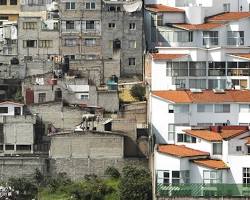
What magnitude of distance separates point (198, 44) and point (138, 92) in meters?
6.16

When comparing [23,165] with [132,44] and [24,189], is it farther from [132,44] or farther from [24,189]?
[132,44]

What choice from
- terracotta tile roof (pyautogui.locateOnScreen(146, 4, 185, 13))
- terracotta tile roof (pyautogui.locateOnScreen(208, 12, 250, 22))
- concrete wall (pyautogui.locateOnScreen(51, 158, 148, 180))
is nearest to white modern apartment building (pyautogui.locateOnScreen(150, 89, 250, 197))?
concrete wall (pyautogui.locateOnScreen(51, 158, 148, 180))

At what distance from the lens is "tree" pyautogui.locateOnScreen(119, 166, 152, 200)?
59.2m

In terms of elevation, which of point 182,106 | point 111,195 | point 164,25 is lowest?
point 111,195

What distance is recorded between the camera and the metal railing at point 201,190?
188 ft

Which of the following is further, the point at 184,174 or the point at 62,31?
the point at 62,31

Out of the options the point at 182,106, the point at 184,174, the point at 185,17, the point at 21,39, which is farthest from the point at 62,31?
the point at 184,174

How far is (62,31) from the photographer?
7312 centimetres

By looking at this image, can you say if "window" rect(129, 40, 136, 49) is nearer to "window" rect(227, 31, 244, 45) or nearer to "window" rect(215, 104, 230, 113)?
"window" rect(227, 31, 244, 45)

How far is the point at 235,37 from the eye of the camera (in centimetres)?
7306

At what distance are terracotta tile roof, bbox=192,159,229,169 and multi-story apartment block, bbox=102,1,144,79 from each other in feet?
43.8

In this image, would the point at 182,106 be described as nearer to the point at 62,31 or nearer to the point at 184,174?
the point at 184,174

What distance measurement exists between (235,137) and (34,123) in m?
10.3

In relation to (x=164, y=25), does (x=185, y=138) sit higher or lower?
lower
